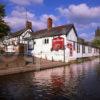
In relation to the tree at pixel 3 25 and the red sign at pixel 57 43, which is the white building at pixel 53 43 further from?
the tree at pixel 3 25

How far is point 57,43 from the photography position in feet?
156

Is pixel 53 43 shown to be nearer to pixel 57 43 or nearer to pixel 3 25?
pixel 57 43

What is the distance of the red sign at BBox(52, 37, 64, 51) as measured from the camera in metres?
46.9

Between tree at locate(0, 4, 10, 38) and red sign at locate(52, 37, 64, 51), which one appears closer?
tree at locate(0, 4, 10, 38)

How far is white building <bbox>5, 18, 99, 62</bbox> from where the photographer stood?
47.0 meters

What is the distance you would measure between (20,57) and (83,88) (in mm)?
20556

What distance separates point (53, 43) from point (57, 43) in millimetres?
1271

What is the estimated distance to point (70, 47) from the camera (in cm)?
4869

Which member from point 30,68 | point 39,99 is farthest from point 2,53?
point 39,99

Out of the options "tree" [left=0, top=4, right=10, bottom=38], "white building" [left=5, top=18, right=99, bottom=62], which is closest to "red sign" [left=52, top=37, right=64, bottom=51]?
"white building" [left=5, top=18, right=99, bottom=62]

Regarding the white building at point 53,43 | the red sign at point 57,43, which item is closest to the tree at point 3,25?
the white building at point 53,43

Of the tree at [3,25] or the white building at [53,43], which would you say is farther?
the white building at [53,43]

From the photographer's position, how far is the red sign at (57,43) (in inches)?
1848

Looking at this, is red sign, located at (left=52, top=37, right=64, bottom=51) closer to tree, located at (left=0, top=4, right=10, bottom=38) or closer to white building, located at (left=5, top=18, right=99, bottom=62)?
white building, located at (left=5, top=18, right=99, bottom=62)
